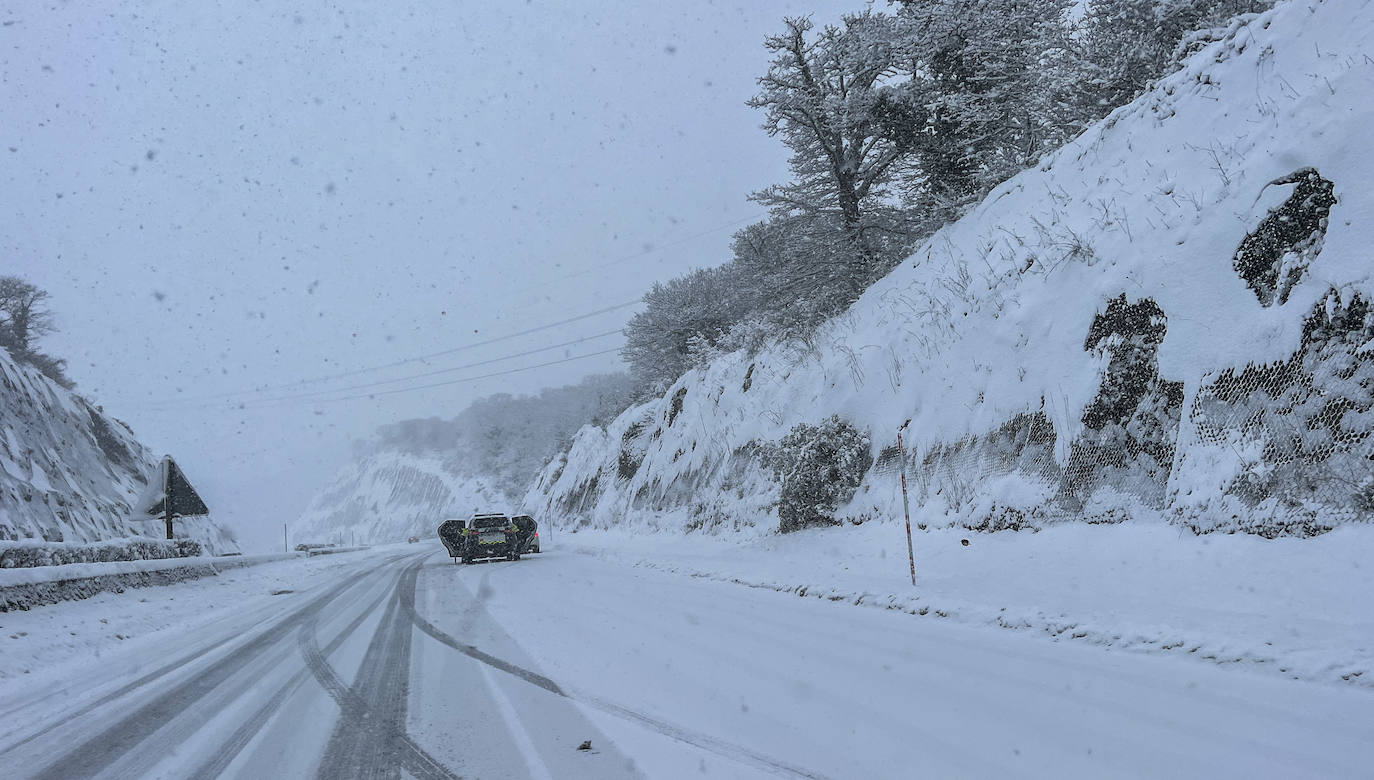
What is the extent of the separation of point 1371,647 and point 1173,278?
5394 millimetres

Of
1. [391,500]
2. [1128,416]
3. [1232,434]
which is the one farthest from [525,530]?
[391,500]

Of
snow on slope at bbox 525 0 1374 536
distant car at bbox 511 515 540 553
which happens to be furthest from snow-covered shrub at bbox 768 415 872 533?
distant car at bbox 511 515 540 553

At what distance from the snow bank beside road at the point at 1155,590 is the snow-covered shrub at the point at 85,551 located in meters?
12.3

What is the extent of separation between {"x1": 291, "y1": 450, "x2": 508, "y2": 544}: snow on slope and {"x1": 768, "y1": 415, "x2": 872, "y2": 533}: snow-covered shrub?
7329 centimetres

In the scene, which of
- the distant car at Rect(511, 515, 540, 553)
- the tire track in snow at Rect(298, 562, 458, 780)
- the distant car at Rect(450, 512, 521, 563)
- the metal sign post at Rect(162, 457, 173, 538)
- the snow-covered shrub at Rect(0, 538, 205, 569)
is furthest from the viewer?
the distant car at Rect(511, 515, 540, 553)

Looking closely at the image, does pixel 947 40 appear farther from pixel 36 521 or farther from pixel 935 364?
pixel 36 521

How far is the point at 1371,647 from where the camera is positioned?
14.3 ft

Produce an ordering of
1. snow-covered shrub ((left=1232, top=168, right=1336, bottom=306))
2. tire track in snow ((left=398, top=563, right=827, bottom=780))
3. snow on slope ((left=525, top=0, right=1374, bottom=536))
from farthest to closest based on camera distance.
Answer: snow-covered shrub ((left=1232, top=168, right=1336, bottom=306))
snow on slope ((left=525, top=0, right=1374, bottom=536))
tire track in snow ((left=398, top=563, right=827, bottom=780))

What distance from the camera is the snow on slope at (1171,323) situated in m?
6.50

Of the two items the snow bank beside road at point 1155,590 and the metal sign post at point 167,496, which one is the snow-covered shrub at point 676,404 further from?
the snow bank beside road at point 1155,590

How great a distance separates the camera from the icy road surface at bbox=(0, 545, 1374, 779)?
3.60 meters

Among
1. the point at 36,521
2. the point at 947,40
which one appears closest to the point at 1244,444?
the point at 947,40

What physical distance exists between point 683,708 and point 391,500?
12686 cm

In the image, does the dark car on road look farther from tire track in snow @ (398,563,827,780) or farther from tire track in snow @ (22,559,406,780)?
tire track in snow @ (398,563,827,780)
